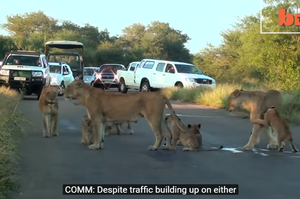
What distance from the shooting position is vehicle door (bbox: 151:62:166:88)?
101ft

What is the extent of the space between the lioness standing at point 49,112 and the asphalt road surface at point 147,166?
0.22 metres

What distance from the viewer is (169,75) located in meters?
30.5

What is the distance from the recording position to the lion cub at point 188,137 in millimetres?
11344

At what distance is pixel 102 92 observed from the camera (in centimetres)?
1168

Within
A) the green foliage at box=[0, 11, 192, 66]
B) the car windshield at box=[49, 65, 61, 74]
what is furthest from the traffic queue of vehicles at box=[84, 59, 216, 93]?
the green foliage at box=[0, 11, 192, 66]

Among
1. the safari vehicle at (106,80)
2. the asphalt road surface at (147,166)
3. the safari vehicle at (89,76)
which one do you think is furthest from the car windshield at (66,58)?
the asphalt road surface at (147,166)

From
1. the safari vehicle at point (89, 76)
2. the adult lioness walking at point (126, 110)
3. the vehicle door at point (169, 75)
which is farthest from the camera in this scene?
the safari vehicle at point (89, 76)

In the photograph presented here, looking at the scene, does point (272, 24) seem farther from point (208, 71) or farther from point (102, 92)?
point (102, 92)

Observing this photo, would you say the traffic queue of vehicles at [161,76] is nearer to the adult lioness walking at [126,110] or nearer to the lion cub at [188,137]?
the lion cub at [188,137]

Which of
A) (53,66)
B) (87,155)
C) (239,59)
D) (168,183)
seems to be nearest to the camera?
(168,183)

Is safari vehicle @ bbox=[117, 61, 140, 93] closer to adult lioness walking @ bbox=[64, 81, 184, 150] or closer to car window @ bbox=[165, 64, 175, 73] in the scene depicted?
car window @ bbox=[165, 64, 175, 73]

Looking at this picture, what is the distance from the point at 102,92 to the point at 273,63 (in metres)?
25.3

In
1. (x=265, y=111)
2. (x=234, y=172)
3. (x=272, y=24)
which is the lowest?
(x=234, y=172)

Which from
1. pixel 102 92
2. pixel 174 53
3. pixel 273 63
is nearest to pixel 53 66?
pixel 273 63
